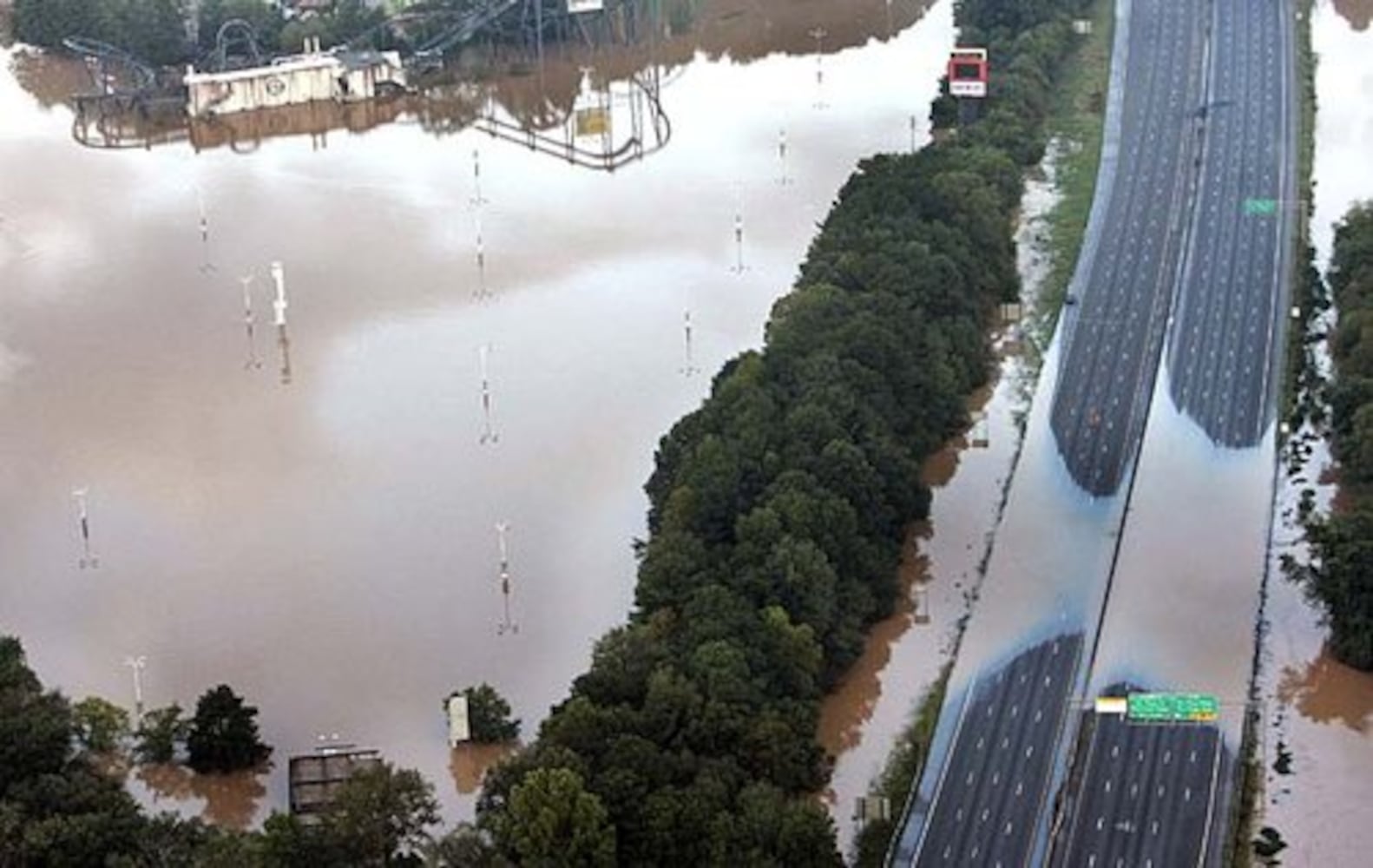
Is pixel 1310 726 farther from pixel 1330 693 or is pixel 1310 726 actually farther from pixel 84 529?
pixel 84 529

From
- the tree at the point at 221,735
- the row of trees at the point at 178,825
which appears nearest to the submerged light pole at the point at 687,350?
the tree at the point at 221,735

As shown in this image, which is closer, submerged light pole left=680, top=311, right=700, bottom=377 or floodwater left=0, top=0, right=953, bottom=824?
floodwater left=0, top=0, right=953, bottom=824

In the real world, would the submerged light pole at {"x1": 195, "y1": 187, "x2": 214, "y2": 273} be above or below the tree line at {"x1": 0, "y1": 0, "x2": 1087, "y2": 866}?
above

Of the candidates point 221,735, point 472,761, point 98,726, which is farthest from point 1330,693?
point 98,726

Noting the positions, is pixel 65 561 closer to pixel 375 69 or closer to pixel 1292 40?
pixel 375 69

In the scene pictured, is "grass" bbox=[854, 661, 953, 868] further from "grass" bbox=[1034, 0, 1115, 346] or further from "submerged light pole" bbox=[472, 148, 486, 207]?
"submerged light pole" bbox=[472, 148, 486, 207]

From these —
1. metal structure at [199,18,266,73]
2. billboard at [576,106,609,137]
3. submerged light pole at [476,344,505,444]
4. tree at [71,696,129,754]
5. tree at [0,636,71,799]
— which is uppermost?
metal structure at [199,18,266,73]

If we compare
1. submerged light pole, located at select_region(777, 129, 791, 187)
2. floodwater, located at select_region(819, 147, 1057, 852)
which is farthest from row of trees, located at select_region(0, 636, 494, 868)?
submerged light pole, located at select_region(777, 129, 791, 187)

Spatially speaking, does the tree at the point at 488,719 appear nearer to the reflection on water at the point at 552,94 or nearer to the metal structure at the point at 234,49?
the reflection on water at the point at 552,94
